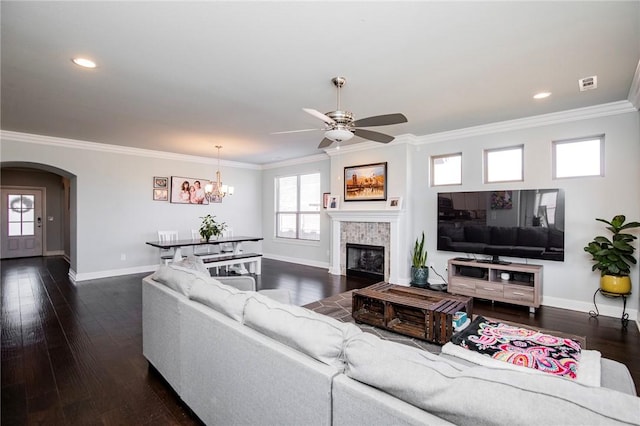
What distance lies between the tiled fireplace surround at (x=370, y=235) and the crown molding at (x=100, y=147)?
354cm

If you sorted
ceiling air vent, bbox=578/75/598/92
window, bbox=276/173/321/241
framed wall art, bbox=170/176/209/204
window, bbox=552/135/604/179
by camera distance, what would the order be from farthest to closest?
window, bbox=276/173/321/241 < framed wall art, bbox=170/176/209/204 < window, bbox=552/135/604/179 < ceiling air vent, bbox=578/75/598/92

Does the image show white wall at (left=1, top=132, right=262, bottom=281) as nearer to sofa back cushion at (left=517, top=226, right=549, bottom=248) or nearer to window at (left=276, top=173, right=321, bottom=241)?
window at (left=276, top=173, right=321, bottom=241)

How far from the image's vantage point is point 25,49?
Result: 257cm

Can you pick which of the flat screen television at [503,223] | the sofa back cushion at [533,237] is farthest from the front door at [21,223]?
the sofa back cushion at [533,237]

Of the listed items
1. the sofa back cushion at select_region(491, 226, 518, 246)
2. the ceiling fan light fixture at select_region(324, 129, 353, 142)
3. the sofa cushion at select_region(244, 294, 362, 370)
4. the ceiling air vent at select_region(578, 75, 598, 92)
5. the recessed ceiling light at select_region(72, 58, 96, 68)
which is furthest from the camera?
the sofa back cushion at select_region(491, 226, 518, 246)

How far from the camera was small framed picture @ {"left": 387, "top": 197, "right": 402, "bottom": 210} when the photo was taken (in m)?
5.53

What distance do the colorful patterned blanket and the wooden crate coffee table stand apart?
0.30m

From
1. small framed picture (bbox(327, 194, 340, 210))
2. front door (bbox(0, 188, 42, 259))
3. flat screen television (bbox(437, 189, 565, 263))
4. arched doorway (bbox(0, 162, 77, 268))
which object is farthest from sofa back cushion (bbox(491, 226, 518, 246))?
front door (bbox(0, 188, 42, 259))

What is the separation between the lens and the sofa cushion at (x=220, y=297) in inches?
66.4

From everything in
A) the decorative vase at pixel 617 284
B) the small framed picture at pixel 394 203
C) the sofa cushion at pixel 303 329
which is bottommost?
the decorative vase at pixel 617 284

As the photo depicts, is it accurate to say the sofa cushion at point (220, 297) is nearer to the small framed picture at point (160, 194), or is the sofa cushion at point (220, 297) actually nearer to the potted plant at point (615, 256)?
the potted plant at point (615, 256)

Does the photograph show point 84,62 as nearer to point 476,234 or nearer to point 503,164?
point 476,234

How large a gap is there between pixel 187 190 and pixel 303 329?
6821 millimetres

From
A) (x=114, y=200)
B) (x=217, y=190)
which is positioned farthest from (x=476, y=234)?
(x=114, y=200)
